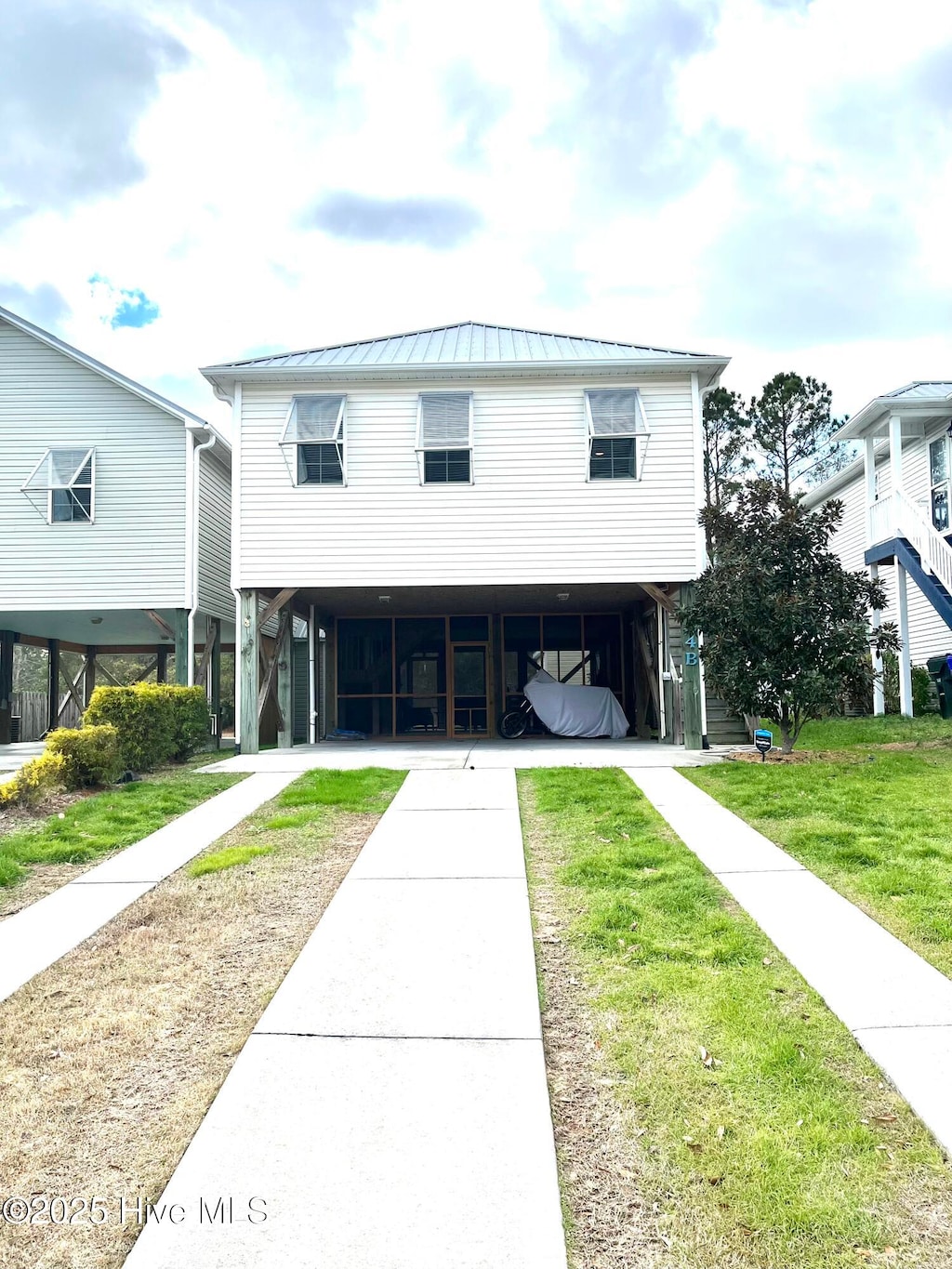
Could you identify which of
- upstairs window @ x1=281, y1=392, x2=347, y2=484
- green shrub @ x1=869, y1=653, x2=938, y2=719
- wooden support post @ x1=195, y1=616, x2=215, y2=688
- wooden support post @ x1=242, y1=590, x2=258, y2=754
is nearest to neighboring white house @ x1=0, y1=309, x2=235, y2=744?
wooden support post @ x1=195, y1=616, x2=215, y2=688

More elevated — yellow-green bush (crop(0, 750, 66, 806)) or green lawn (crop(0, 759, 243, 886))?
yellow-green bush (crop(0, 750, 66, 806))

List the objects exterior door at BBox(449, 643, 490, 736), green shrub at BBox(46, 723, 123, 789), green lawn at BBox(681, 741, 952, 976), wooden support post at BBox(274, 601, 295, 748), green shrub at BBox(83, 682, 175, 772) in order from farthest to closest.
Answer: exterior door at BBox(449, 643, 490, 736) < wooden support post at BBox(274, 601, 295, 748) < green shrub at BBox(83, 682, 175, 772) < green shrub at BBox(46, 723, 123, 789) < green lawn at BBox(681, 741, 952, 976)

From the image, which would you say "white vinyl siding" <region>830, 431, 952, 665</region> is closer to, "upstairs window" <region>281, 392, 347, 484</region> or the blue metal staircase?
the blue metal staircase

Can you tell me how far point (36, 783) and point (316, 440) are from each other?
6.34 metres

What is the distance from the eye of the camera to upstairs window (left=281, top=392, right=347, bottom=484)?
40.3 ft

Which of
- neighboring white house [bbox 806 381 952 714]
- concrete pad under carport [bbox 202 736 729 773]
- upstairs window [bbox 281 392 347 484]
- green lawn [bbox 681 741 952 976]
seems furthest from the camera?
neighboring white house [bbox 806 381 952 714]

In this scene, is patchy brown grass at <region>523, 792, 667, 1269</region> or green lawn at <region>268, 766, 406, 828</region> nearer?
patchy brown grass at <region>523, 792, 667, 1269</region>

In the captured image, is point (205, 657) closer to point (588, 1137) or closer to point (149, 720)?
point (149, 720)

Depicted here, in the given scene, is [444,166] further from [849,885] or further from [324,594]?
[849,885]

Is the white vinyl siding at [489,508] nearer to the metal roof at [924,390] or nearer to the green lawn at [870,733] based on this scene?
the green lawn at [870,733]

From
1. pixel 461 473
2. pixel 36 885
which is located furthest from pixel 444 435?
pixel 36 885

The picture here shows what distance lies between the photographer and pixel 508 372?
12250 mm

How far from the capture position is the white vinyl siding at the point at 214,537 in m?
14.3

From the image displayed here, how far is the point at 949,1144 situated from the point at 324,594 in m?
12.8
